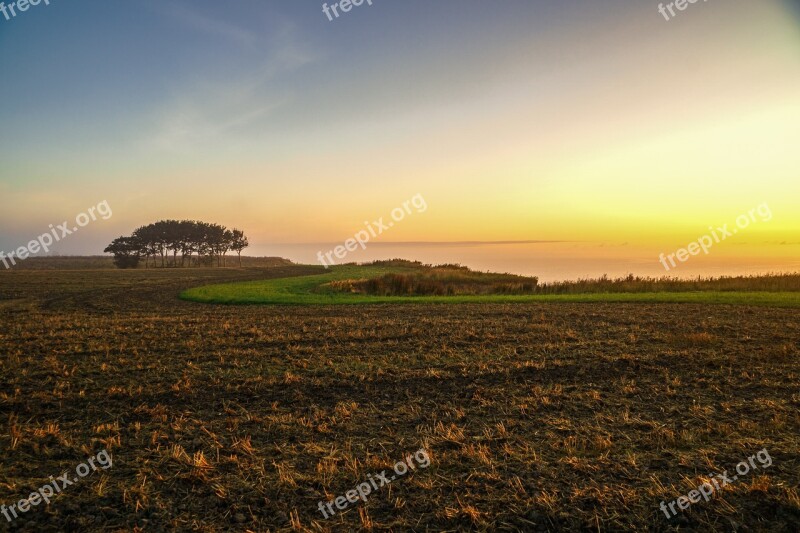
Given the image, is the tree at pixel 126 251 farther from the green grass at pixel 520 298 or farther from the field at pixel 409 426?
the field at pixel 409 426

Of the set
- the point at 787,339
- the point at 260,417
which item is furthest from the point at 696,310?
the point at 260,417

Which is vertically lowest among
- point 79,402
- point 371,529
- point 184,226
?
point 371,529

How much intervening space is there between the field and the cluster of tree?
106m

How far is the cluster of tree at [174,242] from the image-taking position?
10775 centimetres

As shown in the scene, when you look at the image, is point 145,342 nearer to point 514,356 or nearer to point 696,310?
point 514,356

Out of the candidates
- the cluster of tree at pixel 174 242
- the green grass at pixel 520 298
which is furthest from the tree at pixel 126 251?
the green grass at pixel 520 298

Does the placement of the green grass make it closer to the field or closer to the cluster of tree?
the field

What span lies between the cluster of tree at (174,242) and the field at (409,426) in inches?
4160

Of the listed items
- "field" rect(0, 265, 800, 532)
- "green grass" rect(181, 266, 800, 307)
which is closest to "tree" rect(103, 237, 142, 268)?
"green grass" rect(181, 266, 800, 307)

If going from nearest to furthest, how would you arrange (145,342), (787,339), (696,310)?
1. (787,339)
2. (145,342)
3. (696,310)

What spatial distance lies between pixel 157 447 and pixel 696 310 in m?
24.2

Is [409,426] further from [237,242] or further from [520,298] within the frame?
[237,242]

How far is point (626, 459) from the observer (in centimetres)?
656

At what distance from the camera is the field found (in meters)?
5.42
